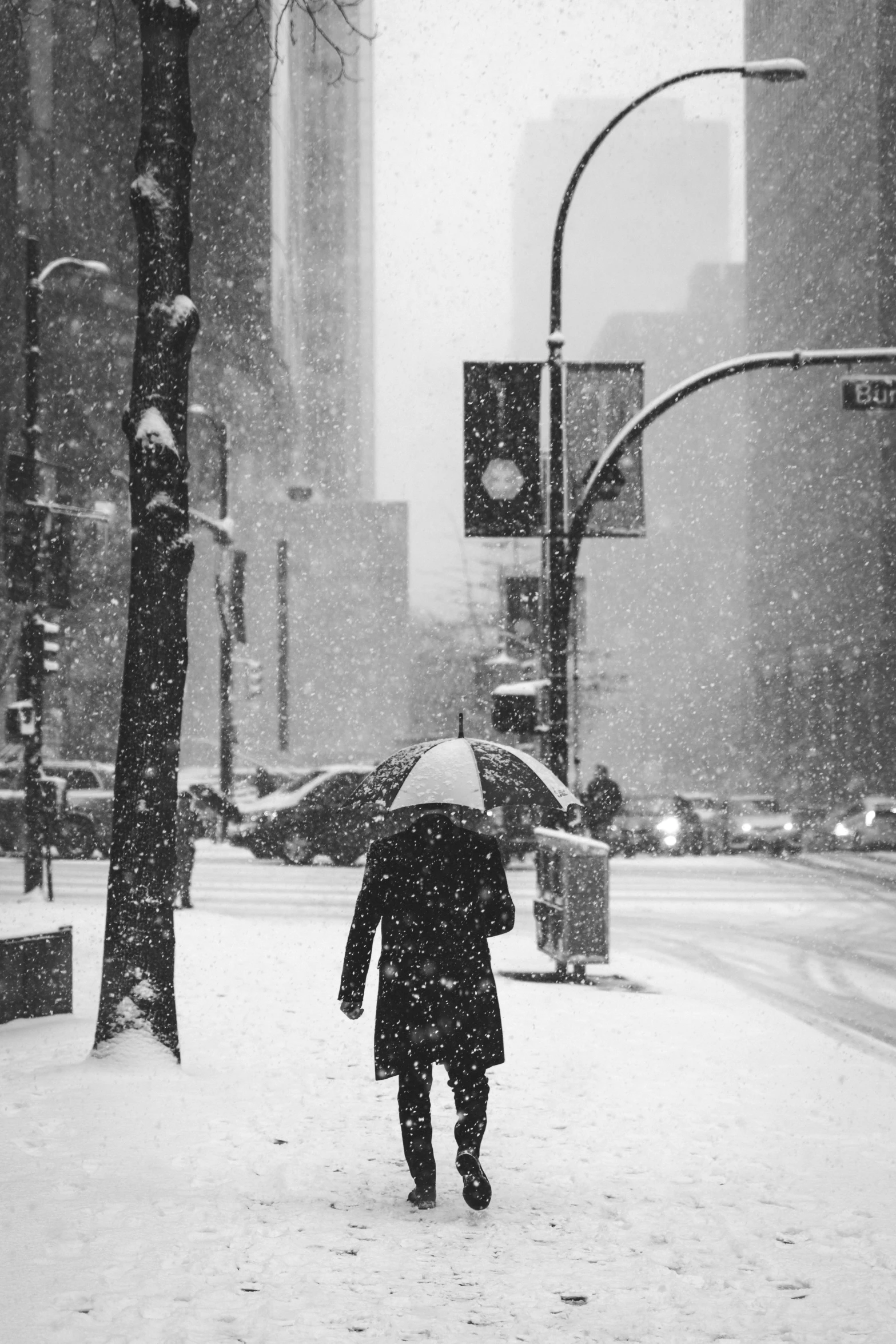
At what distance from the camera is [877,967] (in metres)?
14.2

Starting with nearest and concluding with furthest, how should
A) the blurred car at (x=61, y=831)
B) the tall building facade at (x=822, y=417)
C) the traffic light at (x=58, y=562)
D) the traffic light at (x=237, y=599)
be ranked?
1. the traffic light at (x=58, y=562)
2. the blurred car at (x=61, y=831)
3. the traffic light at (x=237, y=599)
4. the tall building facade at (x=822, y=417)

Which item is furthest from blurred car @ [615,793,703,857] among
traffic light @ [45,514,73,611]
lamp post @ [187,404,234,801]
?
traffic light @ [45,514,73,611]

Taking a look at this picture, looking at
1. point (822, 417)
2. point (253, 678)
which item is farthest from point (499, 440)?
point (822, 417)

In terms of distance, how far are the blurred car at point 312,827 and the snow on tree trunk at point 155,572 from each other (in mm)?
16215

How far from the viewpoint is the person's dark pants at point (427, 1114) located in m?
5.61

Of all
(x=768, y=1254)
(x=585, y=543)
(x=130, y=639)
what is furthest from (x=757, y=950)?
(x=585, y=543)

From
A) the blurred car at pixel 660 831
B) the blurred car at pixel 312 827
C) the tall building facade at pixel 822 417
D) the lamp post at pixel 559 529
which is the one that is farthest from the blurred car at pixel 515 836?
the tall building facade at pixel 822 417

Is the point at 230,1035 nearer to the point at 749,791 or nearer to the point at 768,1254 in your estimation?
the point at 768,1254

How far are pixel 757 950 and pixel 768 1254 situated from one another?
10077mm

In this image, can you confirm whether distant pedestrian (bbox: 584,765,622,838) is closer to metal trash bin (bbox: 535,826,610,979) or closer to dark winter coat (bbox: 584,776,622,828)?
dark winter coat (bbox: 584,776,622,828)

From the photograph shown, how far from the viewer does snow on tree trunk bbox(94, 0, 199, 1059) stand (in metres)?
8.03

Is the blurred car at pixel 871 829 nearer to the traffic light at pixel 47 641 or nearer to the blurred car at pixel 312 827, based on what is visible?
the blurred car at pixel 312 827

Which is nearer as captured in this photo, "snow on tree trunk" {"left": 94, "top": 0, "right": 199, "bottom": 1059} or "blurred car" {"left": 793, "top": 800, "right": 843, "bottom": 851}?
"snow on tree trunk" {"left": 94, "top": 0, "right": 199, "bottom": 1059}

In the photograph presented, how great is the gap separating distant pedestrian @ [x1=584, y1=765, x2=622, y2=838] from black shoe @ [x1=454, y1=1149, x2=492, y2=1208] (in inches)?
750
